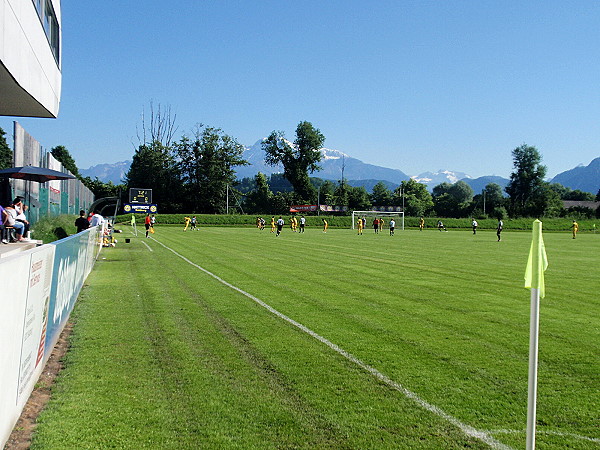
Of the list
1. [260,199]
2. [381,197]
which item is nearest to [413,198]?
[381,197]

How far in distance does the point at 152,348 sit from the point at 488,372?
4350mm

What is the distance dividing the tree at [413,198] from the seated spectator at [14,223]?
387 ft

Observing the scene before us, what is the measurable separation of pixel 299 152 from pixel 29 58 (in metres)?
109

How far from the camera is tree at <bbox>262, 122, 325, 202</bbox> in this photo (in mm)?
125250

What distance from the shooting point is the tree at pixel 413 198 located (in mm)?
136250

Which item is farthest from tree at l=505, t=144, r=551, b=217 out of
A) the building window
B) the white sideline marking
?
the white sideline marking

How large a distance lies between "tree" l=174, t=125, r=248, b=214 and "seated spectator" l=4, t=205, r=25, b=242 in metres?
84.2

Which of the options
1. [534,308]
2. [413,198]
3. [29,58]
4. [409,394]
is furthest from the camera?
[413,198]

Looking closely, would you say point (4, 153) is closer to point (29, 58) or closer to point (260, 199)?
point (260, 199)

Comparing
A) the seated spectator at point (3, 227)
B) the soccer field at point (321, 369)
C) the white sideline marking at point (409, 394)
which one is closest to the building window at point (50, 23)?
the seated spectator at point (3, 227)

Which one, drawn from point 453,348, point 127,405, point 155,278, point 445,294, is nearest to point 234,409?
point 127,405

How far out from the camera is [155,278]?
1612cm

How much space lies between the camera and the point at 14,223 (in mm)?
17828

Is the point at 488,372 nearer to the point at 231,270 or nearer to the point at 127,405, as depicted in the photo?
the point at 127,405
